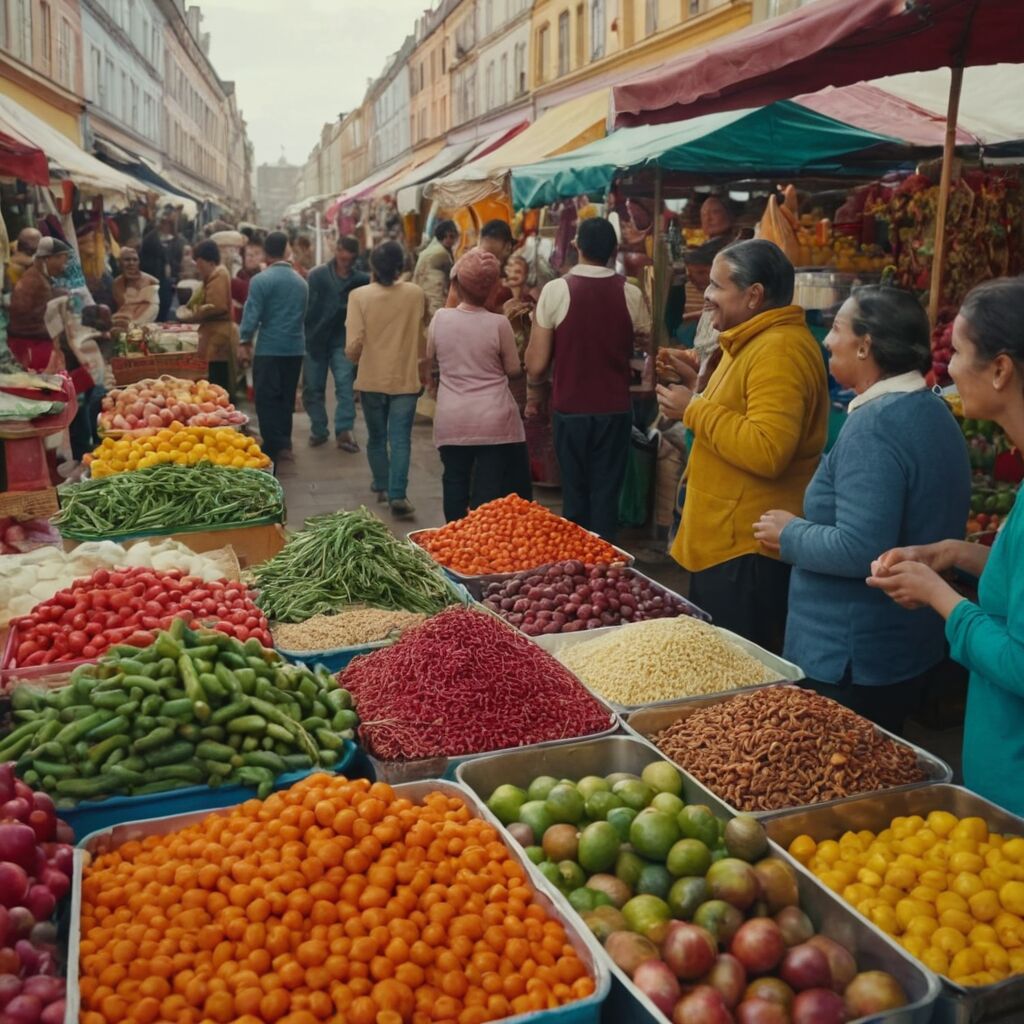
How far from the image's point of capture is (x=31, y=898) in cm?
214

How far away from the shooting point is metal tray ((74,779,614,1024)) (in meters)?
1.90

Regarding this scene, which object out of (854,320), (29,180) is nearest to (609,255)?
(854,320)

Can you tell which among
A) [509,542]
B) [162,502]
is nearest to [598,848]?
[509,542]

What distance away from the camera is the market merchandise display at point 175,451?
6.17 m

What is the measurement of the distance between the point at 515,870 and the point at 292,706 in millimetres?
938

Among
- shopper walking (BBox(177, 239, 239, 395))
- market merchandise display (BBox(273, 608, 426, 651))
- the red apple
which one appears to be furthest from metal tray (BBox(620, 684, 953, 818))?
shopper walking (BBox(177, 239, 239, 395))

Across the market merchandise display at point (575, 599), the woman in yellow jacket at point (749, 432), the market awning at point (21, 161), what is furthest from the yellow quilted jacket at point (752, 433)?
the market awning at point (21, 161)

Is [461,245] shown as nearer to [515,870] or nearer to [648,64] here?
[648,64]

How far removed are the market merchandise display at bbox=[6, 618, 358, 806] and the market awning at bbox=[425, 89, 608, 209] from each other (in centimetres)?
840

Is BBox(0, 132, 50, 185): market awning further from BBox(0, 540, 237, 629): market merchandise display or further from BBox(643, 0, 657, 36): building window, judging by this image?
BBox(643, 0, 657, 36): building window

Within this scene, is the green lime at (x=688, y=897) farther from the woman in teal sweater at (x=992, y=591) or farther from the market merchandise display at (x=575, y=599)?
the market merchandise display at (x=575, y=599)

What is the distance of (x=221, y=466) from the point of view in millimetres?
6148

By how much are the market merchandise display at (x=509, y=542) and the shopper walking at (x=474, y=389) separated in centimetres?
147

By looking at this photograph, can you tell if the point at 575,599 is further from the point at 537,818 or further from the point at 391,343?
the point at 391,343
